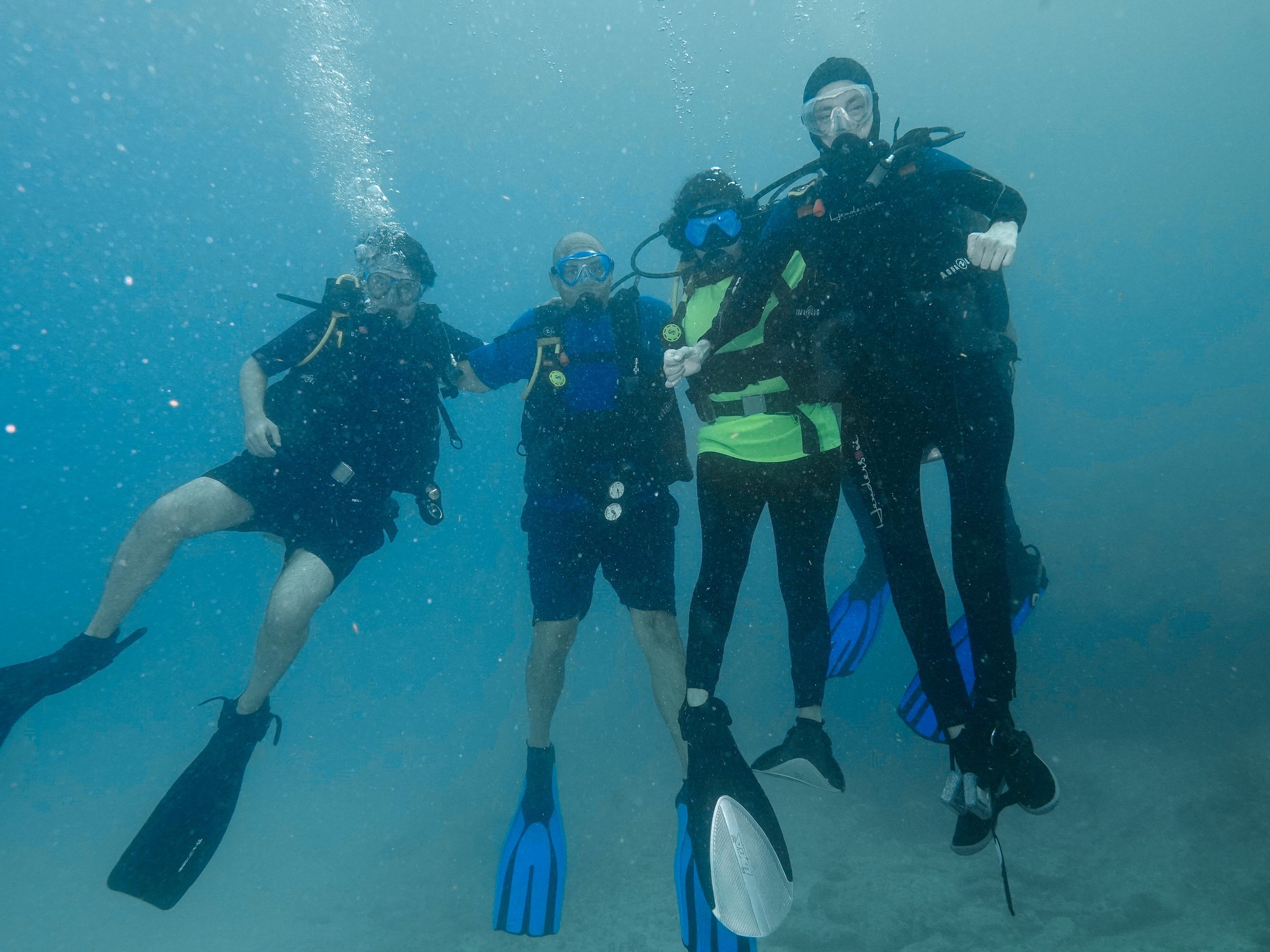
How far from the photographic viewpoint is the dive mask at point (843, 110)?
11.7ft

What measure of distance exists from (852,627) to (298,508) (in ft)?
15.9

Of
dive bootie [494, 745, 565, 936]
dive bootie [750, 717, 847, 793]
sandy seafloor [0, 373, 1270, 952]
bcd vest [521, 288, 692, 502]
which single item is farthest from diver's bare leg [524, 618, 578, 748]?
sandy seafloor [0, 373, 1270, 952]

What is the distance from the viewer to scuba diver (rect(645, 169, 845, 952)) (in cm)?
331

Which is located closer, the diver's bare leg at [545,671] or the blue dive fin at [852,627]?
the diver's bare leg at [545,671]

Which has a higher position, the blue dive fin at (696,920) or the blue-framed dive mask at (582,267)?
the blue-framed dive mask at (582,267)

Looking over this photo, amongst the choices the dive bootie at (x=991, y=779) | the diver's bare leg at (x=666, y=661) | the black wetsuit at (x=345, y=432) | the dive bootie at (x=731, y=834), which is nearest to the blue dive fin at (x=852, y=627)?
the diver's bare leg at (x=666, y=661)

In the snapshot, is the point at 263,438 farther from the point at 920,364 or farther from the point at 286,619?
the point at 920,364

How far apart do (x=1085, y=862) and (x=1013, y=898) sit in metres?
0.98

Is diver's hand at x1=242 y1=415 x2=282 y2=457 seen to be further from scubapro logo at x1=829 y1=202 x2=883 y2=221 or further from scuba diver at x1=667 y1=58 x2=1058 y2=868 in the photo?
scubapro logo at x1=829 y1=202 x2=883 y2=221

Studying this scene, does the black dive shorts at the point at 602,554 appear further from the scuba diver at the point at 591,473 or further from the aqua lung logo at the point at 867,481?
the aqua lung logo at the point at 867,481

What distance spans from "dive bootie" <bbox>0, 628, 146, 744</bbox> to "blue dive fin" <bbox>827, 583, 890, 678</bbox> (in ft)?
17.7

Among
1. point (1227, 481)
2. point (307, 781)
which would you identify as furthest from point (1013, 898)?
point (307, 781)

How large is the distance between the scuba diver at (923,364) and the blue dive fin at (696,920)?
1744 millimetres

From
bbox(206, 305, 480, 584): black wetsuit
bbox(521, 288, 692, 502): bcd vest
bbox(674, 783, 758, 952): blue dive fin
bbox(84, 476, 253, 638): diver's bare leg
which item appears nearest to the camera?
bbox(674, 783, 758, 952): blue dive fin
